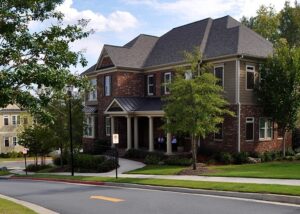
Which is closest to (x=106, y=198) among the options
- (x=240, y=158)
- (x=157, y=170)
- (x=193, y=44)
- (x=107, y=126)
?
(x=157, y=170)

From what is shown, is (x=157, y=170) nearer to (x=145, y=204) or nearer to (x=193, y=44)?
(x=145, y=204)

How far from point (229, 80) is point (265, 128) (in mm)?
4691

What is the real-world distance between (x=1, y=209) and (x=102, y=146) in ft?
81.7

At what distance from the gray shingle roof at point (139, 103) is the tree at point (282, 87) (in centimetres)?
850

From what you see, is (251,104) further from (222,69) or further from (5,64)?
(5,64)

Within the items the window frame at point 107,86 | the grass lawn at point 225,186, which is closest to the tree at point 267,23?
the window frame at point 107,86

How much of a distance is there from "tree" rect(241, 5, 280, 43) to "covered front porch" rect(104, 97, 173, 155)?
22989 mm

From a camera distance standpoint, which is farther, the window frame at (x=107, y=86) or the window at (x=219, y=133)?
the window frame at (x=107, y=86)

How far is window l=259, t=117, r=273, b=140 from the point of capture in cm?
3003

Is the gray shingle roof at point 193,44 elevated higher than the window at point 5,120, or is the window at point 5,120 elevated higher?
the gray shingle roof at point 193,44

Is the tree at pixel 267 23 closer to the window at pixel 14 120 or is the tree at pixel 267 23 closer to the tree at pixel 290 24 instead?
the tree at pixel 290 24

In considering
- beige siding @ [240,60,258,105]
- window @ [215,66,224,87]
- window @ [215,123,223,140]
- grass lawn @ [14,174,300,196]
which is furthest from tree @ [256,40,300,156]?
grass lawn @ [14,174,300,196]

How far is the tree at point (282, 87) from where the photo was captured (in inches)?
1109

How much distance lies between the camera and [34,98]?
10.4 metres
